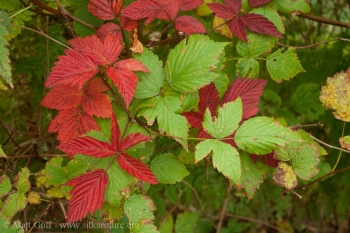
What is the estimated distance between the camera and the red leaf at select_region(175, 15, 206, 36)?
106cm

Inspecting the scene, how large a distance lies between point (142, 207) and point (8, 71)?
1.57 ft

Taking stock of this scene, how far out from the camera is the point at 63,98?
1030 mm

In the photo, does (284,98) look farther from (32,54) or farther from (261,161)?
(32,54)

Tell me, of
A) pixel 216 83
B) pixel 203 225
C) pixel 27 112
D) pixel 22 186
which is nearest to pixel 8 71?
pixel 22 186

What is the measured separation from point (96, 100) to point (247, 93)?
418mm

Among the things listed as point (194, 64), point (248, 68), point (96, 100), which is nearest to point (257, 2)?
point (248, 68)

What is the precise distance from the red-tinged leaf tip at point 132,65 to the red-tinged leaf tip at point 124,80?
0.04ft

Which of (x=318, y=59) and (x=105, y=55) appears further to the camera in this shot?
(x=318, y=59)

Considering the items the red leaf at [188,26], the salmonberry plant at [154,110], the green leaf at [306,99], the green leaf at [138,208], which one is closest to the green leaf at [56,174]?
the salmonberry plant at [154,110]

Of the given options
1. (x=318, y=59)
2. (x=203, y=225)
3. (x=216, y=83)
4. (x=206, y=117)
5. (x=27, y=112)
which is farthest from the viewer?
(x=203, y=225)

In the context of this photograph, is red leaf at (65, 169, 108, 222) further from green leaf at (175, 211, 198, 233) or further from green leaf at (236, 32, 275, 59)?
green leaf at (175, 211, 198, 233)

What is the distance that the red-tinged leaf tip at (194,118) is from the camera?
3.41ft

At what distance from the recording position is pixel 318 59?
1.94 m

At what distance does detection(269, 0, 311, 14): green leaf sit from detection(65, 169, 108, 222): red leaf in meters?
0.74
